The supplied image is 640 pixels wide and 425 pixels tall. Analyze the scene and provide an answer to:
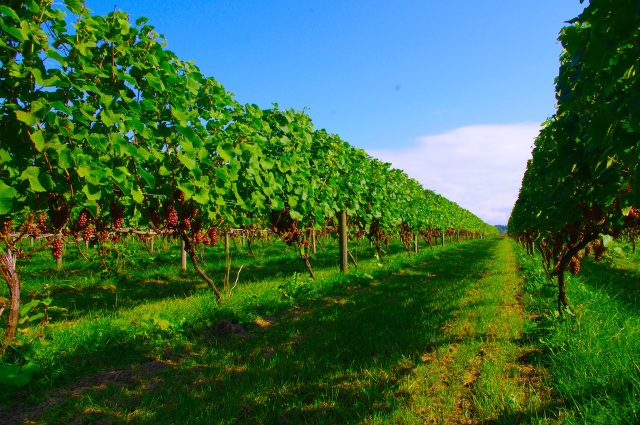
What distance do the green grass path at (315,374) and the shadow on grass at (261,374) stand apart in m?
0.01

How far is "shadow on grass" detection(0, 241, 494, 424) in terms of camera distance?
124 inches

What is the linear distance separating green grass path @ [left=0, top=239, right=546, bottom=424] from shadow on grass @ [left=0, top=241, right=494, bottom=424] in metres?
0.01

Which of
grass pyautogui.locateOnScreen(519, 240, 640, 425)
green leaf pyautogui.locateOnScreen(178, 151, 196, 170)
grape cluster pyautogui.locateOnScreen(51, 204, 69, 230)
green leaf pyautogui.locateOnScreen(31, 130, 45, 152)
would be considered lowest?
grass pyautogui.locateOnScreen(519, 240, 640, 425)

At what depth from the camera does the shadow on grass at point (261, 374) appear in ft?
10.3

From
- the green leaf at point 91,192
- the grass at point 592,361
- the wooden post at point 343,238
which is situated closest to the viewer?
the grass at point 592,361

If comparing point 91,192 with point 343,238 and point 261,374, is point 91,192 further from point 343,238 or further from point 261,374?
point 343,238

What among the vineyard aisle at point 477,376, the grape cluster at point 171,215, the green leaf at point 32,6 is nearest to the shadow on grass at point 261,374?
the vineyard aisle at point 477,376

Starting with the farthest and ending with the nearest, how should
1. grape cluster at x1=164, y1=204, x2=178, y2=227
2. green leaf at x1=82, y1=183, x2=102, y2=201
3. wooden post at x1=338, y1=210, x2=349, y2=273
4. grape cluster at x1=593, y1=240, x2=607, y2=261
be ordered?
1. wooden post at x1=338, y1=210, x2=349, y2=273
2. grape cluster at x1=593, y1=240, x2=607, y2=261
3. grape cluster at x1=164, y1=204, x2=178, y2=227
4. green leaf at x1=82, y1=183, x2=102, y2=201

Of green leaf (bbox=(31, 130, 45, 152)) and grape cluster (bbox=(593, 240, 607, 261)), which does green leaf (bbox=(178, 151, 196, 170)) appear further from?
grape cluster (bbox=(593, 240, 607, 261))

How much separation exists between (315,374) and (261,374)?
0.56 meters

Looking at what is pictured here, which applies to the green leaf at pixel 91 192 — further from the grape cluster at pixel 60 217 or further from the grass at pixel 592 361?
the grass at pixel 592 361

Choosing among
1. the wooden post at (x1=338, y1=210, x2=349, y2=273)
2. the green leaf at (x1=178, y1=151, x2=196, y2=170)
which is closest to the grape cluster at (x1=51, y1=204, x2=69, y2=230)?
the green leaf at (x1=178, y1=151, x2=196, y2=170)

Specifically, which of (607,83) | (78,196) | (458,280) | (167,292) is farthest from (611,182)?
(167,292)

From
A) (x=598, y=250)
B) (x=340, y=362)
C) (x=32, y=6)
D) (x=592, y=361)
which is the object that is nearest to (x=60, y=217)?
(x=32, y=6)
